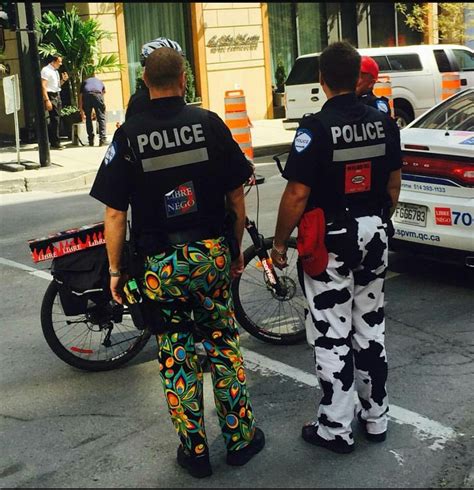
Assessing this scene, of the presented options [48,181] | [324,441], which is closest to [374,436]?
[324,441]

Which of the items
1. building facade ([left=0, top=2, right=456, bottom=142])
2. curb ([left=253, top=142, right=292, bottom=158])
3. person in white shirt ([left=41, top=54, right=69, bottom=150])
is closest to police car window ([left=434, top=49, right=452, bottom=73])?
curb ([left=253, top=142, right=292, bottom=158])

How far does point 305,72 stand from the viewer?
17.5 meters

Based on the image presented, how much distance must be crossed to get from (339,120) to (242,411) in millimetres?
1404

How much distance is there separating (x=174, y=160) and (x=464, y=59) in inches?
643

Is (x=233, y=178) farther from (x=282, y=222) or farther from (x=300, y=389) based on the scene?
(x=300, y=389)

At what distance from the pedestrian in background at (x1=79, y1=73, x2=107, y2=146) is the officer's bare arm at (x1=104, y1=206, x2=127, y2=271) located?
531 inches

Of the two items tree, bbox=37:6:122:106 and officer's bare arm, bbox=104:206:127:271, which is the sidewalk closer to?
tree, bbox=37:6:122:106

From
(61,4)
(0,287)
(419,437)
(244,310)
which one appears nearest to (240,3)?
(61,4)

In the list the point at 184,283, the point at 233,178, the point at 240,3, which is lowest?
the point at 184,283

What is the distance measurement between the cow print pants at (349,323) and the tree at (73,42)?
1462 cm

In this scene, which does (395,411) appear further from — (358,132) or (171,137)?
(171,137)

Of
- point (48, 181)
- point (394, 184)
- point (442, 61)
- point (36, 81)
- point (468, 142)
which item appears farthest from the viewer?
point (442, 61)

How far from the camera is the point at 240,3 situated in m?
21.3

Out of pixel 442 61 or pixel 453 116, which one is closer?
pixel 453 116
